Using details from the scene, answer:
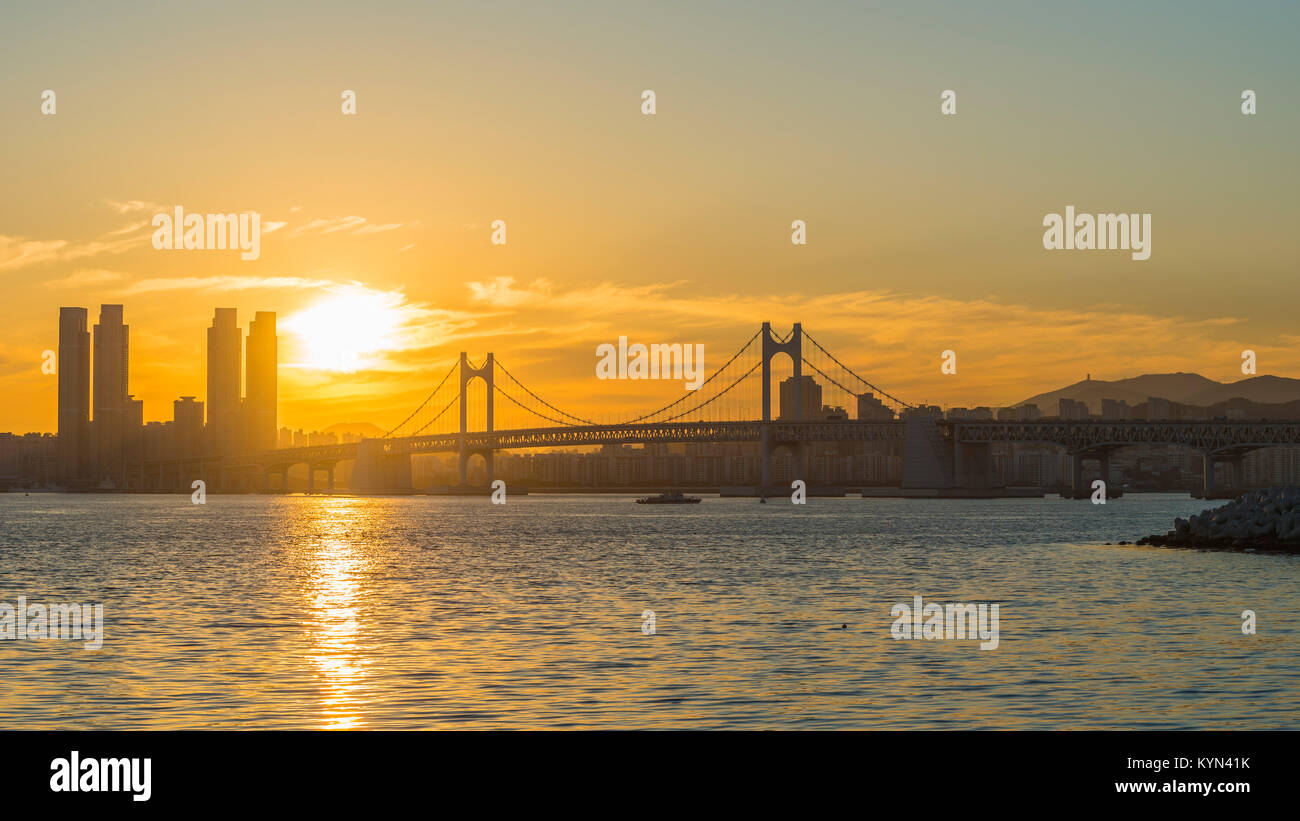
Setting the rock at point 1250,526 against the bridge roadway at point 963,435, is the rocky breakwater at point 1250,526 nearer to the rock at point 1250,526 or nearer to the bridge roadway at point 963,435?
the rock at point 1250,526

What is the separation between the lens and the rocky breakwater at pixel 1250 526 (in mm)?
47844

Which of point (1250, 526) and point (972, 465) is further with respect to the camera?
point (972, 465)

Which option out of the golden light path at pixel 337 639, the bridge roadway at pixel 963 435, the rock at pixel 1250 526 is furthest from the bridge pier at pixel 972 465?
the golden light path at pixel 337 639

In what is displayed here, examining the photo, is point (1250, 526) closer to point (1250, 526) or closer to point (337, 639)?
point (1250, 526)

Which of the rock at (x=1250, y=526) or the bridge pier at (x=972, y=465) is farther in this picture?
the bridge pier at (x=972, y=465)

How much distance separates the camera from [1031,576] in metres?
38.2

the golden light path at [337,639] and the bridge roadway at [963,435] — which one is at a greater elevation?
the bridge roadway at [963,435]

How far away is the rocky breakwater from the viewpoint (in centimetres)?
4784

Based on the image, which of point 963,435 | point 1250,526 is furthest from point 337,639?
point 963,435

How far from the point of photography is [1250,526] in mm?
50062

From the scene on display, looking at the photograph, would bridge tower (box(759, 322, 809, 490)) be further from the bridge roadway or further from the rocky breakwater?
the rocky breakwater
